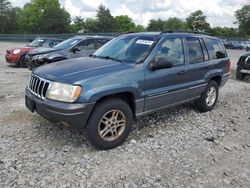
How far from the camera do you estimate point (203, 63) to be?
6070mm

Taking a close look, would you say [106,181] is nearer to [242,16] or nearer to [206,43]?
[206,43]

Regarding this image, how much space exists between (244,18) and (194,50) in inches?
3186

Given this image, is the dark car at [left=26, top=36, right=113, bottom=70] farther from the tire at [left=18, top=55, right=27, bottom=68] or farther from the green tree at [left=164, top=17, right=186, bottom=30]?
the green tree at [left=164, top=17, right=186, bottom=30]

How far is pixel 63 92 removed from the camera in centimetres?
402

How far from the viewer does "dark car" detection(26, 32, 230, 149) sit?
13.3 ft

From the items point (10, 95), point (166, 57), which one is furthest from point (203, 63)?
point (10, 95)

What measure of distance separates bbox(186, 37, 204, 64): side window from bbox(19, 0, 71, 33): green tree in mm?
66228

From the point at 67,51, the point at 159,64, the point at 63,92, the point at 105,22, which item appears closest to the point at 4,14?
the point at 105,22

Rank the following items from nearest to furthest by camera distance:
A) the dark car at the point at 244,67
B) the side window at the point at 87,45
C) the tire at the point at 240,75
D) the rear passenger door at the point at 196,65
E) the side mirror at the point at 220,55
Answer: the rear passenger door at the point at 196,65 < the side mirror at the point at 220,55 < the dark car at the point at 244,67 < the side window at the point at 87,45 < the tire at the point at 240,75

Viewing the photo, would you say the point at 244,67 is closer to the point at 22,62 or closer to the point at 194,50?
the point at 194,50

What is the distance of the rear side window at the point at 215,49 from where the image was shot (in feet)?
21.0

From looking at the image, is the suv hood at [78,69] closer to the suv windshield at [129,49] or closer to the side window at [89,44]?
the suv windshield at [129,49]

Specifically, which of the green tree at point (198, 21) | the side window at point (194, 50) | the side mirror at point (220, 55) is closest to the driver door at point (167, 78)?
the side window at point (194, 50)

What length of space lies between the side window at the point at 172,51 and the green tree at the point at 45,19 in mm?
66630
